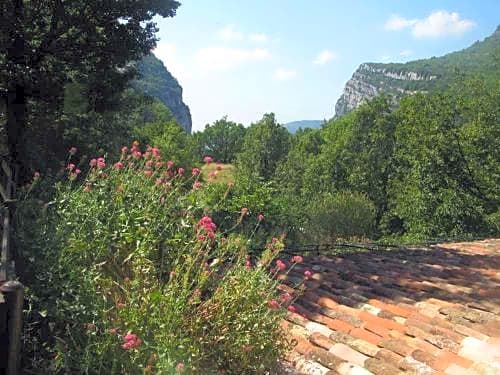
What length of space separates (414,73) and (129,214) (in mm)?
117871

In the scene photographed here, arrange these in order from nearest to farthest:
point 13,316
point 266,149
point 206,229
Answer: point 13,316, point 206,229, point 266,149

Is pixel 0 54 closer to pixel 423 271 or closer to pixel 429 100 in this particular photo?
pixel 423 271

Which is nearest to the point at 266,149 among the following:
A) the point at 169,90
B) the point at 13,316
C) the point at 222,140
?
the point at 222,140

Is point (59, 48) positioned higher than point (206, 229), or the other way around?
point (59, 48)

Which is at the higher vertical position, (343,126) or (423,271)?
(343,126)

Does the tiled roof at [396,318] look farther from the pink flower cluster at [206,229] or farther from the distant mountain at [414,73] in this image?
the distant mountain at [414,73]

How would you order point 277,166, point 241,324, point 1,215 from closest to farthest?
point 241,324
point 1,215
point 277,166

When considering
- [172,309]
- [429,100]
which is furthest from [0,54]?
[429,100]

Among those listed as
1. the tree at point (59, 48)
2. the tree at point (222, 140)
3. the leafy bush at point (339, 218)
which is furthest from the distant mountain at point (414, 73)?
the tree at point (59, 48)

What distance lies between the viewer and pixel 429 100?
2527cm

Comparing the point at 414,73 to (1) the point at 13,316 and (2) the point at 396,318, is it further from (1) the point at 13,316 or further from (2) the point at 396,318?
(1) the point at 13,316

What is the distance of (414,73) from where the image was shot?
363ft

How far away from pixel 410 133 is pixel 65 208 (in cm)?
2570

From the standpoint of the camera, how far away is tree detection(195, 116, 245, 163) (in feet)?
214
